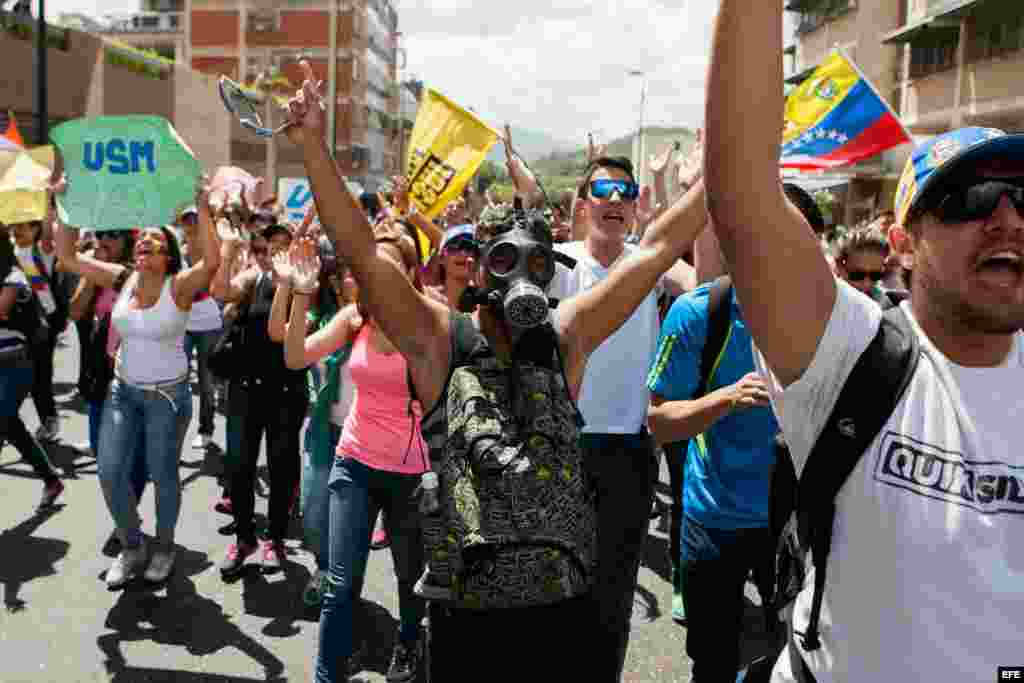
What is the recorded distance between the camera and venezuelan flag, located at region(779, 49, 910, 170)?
9250 millimetres

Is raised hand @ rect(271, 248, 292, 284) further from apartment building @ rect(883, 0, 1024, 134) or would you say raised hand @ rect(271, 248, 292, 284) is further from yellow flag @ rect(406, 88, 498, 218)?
apartment building @ rect(883, 0, 1024, 134)

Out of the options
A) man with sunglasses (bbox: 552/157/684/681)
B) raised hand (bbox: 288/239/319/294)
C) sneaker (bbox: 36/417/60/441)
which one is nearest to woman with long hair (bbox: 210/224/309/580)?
raised hand (bbox: 288/239/319/294)

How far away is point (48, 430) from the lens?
8117 millimetres

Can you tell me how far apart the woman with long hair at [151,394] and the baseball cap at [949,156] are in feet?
13.5

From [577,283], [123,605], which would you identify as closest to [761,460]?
[577,283]

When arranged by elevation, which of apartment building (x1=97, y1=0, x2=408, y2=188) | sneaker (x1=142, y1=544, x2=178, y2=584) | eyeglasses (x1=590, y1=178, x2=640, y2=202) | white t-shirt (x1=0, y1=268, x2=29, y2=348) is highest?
apartment building (x1=97, y1=0, x2=408, y2=188)

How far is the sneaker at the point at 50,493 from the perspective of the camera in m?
6.44

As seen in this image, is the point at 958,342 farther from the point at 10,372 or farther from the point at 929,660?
the point at 10,372

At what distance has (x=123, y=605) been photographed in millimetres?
4918

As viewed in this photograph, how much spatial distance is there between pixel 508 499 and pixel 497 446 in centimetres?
13

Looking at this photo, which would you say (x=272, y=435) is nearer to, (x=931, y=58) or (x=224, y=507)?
(x=224, y=507)

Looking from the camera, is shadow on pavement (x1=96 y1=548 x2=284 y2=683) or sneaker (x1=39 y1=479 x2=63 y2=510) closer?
shadow on pavement (x1=96 y1=548 x2=284 y2=683)

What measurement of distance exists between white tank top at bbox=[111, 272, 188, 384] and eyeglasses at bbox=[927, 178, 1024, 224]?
4420 millimetres

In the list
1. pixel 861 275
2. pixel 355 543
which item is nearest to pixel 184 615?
pixel 355 543
